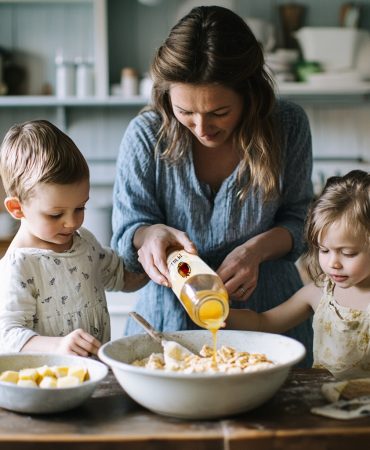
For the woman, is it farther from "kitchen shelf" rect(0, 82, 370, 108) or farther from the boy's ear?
"kitchen shelf" rect(0, 82, 370, 108)

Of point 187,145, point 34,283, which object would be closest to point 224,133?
point 187,145

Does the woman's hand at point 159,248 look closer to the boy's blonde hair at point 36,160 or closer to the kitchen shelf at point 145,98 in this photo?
the boy's blonde hair at point 36,160

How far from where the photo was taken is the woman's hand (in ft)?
5.11

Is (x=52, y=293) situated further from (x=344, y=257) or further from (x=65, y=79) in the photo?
(x=65, y=79)

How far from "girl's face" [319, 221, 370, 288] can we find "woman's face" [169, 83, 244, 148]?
326 mm

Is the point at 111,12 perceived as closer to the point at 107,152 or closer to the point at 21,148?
the point at 107,152

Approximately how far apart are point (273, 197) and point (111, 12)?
84.9 inches

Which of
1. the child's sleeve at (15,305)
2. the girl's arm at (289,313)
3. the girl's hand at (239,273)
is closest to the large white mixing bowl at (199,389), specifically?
the child's sleeve at (15,305)

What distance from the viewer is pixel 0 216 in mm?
3412

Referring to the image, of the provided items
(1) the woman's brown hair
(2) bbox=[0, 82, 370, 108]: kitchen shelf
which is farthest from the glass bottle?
(2) bbox=[0, 82, 370, 108]: kitchen shelf

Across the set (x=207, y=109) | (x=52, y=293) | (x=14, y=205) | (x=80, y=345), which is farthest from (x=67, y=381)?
(x=207, y=109)

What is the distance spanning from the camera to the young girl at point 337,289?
1.63m

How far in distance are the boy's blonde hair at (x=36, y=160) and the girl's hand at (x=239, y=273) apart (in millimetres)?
361

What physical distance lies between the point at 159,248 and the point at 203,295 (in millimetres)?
264
